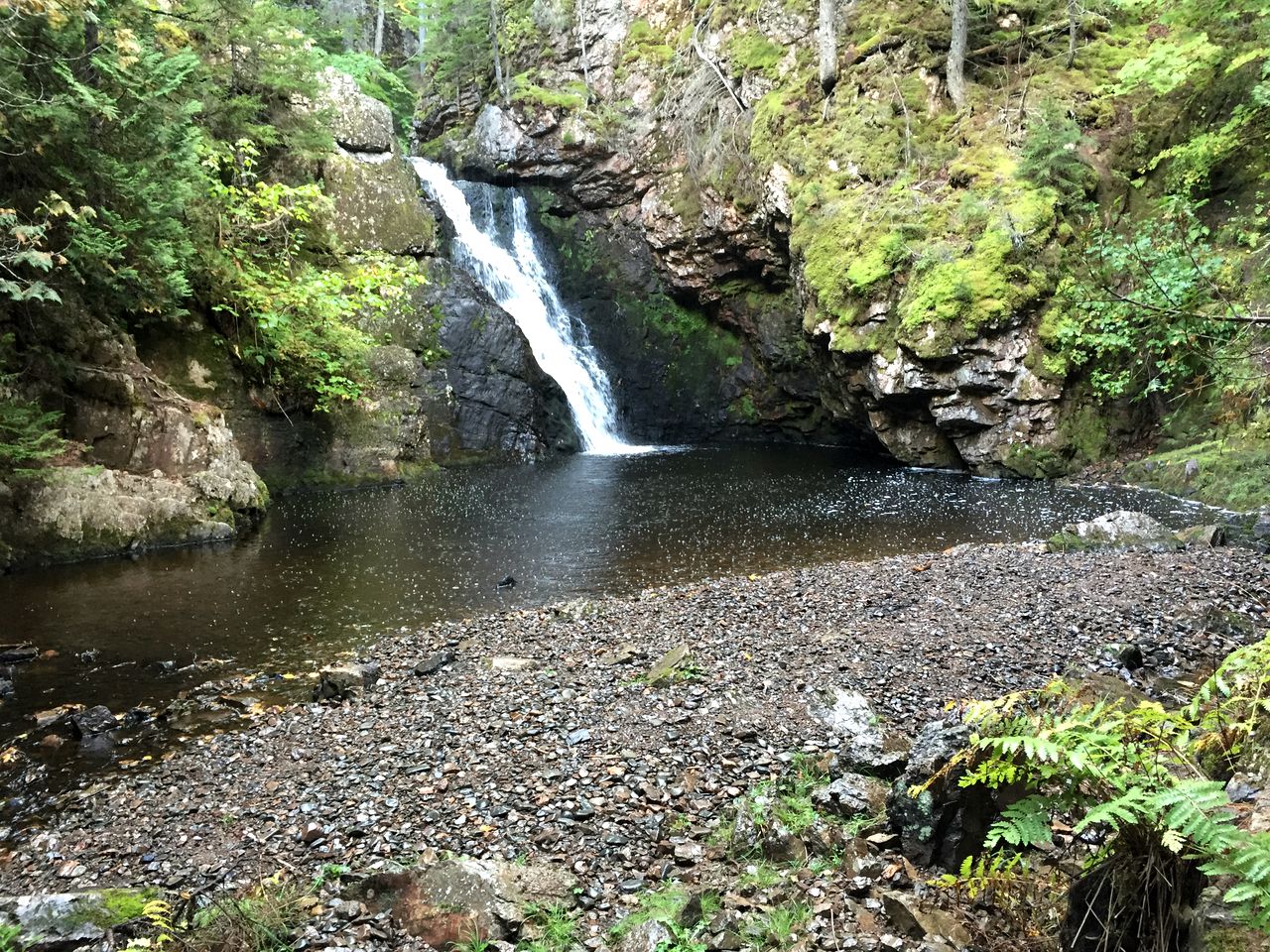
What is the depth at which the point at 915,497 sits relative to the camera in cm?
1501

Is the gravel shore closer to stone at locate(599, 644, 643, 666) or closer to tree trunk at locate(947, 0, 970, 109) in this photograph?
stone at locate(599, 644, 643, 666)

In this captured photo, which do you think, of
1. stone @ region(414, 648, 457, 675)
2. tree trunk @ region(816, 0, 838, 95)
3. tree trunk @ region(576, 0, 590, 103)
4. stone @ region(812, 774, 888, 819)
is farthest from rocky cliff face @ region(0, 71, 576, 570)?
stone @ region(812, 774, 888, 819)

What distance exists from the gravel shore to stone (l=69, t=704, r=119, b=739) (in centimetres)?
101

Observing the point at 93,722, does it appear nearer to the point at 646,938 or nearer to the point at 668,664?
the point at 668,664

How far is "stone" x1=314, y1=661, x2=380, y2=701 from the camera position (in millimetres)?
6711

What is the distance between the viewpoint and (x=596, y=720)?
17.6 feet

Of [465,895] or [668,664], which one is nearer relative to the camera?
[465,895]

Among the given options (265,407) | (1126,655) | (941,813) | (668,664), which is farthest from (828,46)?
(941,813)

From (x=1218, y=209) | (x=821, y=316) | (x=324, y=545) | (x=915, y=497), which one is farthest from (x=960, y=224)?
(x=324, y=545)

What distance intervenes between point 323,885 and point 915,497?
13.4 meters

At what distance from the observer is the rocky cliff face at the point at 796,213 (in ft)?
52.7

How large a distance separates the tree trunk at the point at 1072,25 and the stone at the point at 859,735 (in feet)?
63.1

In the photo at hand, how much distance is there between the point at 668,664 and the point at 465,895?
3043mm

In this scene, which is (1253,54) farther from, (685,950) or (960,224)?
(685,950)
